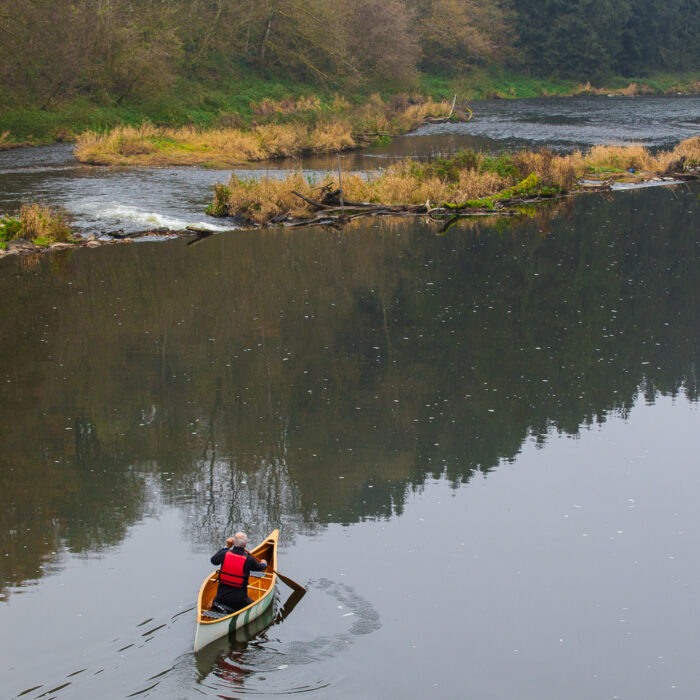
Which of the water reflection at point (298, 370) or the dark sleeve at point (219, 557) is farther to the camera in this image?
the water reflection at point (298, 370)

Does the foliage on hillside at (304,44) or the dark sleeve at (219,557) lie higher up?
the foliage on hillside at (304,44)

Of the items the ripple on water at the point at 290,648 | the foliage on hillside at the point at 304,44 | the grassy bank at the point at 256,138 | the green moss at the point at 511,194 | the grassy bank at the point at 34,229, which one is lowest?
the ripple on water at the point at 290,648

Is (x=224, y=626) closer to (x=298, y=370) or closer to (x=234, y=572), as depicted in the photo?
(x=234, y=572)

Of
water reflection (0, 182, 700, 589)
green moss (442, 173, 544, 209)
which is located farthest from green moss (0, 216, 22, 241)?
green moss (442, 173, 544, 209)

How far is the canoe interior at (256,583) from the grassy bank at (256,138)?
29941mm

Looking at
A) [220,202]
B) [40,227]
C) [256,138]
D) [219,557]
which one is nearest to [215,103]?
[256,138]

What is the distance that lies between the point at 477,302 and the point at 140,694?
13262mm

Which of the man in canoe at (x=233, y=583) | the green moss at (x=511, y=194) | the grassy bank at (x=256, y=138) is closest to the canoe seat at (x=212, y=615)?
the man in canoe at (x=233, y=583)

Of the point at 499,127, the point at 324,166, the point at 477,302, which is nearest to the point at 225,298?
the point at 477,302

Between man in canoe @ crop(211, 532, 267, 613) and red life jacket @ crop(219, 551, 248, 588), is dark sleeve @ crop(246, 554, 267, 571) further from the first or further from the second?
red life jacket @ crop(219, 551, 248, 588)

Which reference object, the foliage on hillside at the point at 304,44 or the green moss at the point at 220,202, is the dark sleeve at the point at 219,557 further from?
the foliage on hillside at the point at 304,44

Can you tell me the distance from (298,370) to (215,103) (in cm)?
3939

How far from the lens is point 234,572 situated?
7984 millimetres

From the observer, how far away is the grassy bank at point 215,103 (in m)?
A: 40.7
